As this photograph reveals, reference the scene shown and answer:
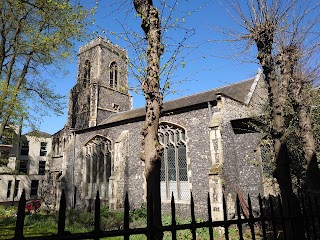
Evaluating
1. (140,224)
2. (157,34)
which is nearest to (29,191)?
(140,224)

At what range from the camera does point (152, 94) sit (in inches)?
181

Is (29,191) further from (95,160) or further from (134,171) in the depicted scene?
(134,171)

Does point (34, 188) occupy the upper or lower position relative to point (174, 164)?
lower

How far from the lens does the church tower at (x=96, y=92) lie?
24.1 m

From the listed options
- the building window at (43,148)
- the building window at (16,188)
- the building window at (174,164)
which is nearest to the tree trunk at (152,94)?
the building window at (174,164)

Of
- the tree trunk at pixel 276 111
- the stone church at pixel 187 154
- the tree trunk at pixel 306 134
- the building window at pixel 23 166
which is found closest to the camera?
the tree trunk at pixel 276 111

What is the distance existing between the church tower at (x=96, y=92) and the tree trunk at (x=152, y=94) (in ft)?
62.9

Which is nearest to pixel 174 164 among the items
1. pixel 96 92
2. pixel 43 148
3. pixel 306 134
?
pixel 306 134

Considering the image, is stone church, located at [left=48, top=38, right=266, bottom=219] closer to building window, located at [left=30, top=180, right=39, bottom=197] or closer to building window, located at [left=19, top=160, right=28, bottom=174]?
building window, located at [left=30, top=180, right=39, bottom=197]

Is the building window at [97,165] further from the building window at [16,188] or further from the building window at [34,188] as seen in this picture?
the building window at [34,188]

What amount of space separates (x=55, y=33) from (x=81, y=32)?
1.22 meters

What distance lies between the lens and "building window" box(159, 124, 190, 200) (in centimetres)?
1365

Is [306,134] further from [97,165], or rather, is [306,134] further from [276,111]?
[97,165]

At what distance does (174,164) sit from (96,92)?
13263 millimetres
